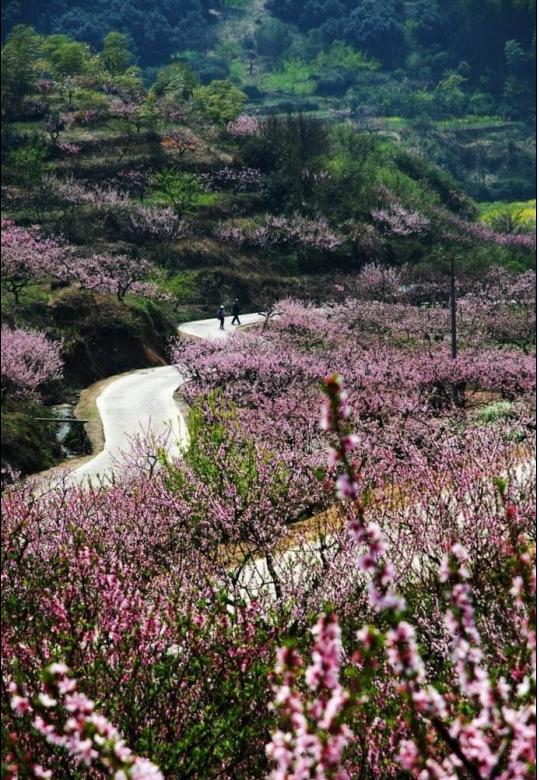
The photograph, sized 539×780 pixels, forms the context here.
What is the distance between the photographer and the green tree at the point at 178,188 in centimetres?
4141

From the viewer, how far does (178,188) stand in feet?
145

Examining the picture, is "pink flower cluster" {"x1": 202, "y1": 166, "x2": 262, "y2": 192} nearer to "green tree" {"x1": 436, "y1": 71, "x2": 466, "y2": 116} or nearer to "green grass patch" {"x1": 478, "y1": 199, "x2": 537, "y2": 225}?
"green grass patch" {"x1": 478, "y1": 199, "x2": 537, "y2": 225}

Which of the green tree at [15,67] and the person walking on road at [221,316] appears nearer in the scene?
the green tree at [15,67]

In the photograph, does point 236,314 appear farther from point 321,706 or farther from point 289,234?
point 321,706

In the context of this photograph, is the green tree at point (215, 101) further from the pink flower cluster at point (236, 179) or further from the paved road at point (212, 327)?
the paved road at point (212, 327)

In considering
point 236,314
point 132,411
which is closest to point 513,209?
point 236,314

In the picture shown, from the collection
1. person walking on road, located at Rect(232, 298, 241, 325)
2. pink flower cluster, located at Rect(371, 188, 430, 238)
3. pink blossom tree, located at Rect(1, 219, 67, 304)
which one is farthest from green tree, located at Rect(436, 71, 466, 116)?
pink blossom tree, located at Rect(1, 219, 67, 304)

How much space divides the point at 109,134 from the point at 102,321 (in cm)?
4324

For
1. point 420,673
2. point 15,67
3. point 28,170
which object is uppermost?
point 15,67

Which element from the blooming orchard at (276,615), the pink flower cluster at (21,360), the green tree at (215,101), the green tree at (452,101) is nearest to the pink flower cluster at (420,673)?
the blooming orchard at (276,615)

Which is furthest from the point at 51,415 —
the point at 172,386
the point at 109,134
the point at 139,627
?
the point at 109,134

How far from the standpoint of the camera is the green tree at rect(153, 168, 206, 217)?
41.4m

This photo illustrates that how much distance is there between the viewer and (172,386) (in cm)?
1154

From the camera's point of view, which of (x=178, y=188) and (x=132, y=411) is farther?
(x=178, y=188)
